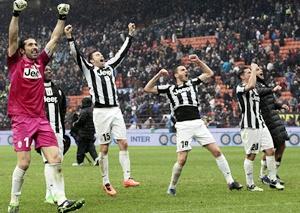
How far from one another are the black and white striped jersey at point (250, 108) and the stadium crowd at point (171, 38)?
22689 mm

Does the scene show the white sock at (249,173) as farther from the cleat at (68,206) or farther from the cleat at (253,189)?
the cleat at (68,206)

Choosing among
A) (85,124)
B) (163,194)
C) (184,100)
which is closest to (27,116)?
(163,194)

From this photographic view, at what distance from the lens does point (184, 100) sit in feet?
46.5

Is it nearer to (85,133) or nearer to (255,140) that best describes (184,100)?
(255,140)

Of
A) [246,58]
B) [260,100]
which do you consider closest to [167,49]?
[246,58]

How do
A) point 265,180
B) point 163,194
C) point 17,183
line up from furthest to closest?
point 265,180
point 163,194
point 17,183

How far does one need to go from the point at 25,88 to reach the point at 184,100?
409 cm

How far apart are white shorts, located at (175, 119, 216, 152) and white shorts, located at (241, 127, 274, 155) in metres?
0.92

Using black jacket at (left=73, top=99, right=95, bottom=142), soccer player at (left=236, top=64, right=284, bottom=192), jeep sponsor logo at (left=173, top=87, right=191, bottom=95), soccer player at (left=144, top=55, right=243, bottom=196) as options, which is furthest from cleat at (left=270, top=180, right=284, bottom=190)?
black jacket at (left=73, top=99, right=95, bottom=142)

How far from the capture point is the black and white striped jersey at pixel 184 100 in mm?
14156

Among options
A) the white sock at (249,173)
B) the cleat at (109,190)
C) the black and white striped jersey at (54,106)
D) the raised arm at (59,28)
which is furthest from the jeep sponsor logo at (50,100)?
the white sock at (249,173)

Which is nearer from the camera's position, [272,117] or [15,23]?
[15,23]

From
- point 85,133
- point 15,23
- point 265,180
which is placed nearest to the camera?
point 15,23

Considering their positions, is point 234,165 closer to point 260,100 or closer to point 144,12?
point 260,100
